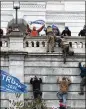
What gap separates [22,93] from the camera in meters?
36.1

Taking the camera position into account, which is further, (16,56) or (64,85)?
(16,56)

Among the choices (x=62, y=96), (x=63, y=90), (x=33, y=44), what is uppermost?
(x=33, y=44)

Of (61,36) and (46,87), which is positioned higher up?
(61,36)

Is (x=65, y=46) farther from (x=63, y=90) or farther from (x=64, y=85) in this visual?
(x=63, y=90)

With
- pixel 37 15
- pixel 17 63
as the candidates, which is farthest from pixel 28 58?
pixel 37 15

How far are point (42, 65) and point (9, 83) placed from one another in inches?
114

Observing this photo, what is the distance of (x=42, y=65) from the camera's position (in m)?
37.1

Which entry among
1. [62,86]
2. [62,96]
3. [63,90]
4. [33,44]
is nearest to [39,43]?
[33,44]

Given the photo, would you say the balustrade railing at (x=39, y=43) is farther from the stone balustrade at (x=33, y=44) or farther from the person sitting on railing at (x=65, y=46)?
the person sitting on railing at (x=65, y=46)

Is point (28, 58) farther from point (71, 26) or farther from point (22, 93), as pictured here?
point (71, 26)

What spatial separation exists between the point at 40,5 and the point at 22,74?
15.9m

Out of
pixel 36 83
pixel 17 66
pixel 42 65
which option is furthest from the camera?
pixel 42 65

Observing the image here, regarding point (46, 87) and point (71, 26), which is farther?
point (71, 26)

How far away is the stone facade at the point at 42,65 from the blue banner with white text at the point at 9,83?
1.50m
